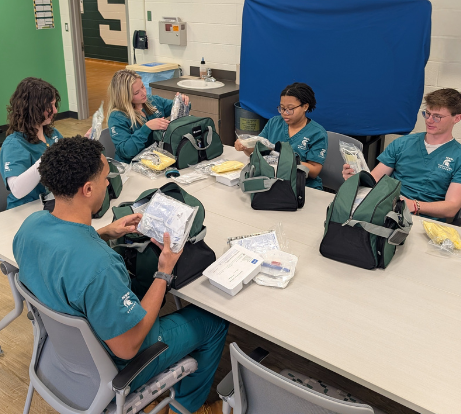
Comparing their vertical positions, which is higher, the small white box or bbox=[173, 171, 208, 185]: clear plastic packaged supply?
the small white box

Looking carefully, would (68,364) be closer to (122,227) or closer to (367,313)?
(122,227)

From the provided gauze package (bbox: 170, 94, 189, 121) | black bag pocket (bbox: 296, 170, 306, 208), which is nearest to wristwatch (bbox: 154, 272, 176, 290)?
black bag pocket (bbox: 296, 170, 306, 208)

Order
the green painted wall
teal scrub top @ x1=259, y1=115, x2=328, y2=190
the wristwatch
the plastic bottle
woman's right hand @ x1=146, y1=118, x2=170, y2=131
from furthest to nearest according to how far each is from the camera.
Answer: the green painted wall < the plastic bottle < woman's right hand @ x1=146, y1=118, x2=170, y2=131 < teal scrub top @ x1=259, y1=115, x2=328, y2=190 < the wristwatch

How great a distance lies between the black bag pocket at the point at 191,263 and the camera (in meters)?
1.65

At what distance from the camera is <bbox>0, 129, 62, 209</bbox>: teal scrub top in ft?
7.20

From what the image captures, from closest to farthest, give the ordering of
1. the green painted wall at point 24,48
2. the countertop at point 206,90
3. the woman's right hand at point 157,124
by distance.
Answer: the woman's right hand at point 157,124
the countertop at point 206,90
the green painted wall at point 24,48

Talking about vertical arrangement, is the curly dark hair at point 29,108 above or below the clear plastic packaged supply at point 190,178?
above

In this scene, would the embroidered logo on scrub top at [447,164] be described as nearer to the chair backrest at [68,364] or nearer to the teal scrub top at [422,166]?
the teal scrub top at [422,166]

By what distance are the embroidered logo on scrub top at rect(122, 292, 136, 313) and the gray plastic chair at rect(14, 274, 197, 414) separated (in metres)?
0.12

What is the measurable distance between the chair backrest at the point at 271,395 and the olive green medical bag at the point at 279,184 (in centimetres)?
108

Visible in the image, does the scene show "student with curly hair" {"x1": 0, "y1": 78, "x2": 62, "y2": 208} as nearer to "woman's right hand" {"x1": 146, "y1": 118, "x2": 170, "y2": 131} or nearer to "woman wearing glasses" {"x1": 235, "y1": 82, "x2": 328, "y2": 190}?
"woman's right hand" {"x1": 146, "y1": 118, "x2": 170, "y2": 131}

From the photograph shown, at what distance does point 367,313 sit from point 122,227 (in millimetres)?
928

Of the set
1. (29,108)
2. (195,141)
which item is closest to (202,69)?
(195,141)

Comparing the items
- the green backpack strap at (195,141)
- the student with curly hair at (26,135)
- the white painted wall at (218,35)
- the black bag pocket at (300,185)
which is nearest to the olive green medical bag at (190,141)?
the green backpack strap at (195,141)
